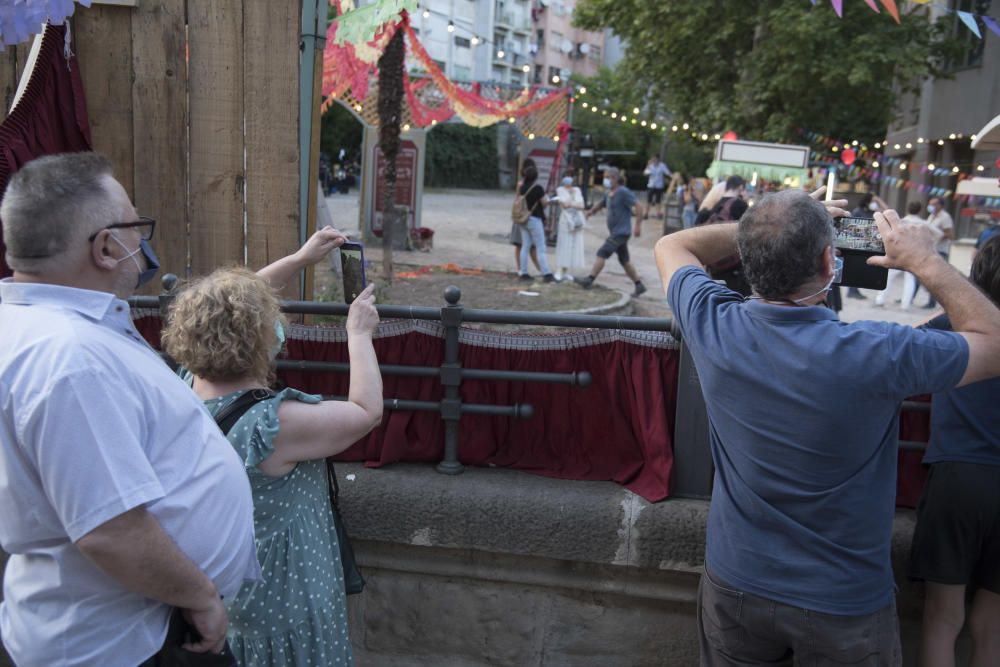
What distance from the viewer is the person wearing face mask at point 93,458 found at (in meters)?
1.46

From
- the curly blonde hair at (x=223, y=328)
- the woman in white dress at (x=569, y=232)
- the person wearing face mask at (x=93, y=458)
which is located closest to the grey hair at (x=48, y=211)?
the person wearing face mask at (x=93, y=458)

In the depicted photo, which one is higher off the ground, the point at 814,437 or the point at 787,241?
the point at 787,241

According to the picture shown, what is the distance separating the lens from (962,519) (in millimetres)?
2338

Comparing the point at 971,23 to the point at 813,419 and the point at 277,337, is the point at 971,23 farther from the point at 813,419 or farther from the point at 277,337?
the point at 277,337

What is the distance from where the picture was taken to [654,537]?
8.94ft

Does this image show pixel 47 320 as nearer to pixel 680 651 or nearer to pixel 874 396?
pixel 874 396

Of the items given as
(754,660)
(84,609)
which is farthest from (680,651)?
(84,609)

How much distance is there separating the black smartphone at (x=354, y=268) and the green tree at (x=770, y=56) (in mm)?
21412

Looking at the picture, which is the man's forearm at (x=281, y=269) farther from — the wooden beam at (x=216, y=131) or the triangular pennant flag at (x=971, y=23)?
the triangular pennant flag at (x=971, y=23)

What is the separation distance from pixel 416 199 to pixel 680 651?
1546 centimetres

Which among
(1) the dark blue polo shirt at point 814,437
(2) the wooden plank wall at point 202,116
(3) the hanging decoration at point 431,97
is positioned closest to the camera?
(1) the dark blue polo shirt at point 814,437

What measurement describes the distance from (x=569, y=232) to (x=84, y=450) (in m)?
12.6

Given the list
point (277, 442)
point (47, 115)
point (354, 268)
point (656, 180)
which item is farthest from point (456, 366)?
point (656, 180)

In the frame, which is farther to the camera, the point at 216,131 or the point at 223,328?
the point at 216,131
